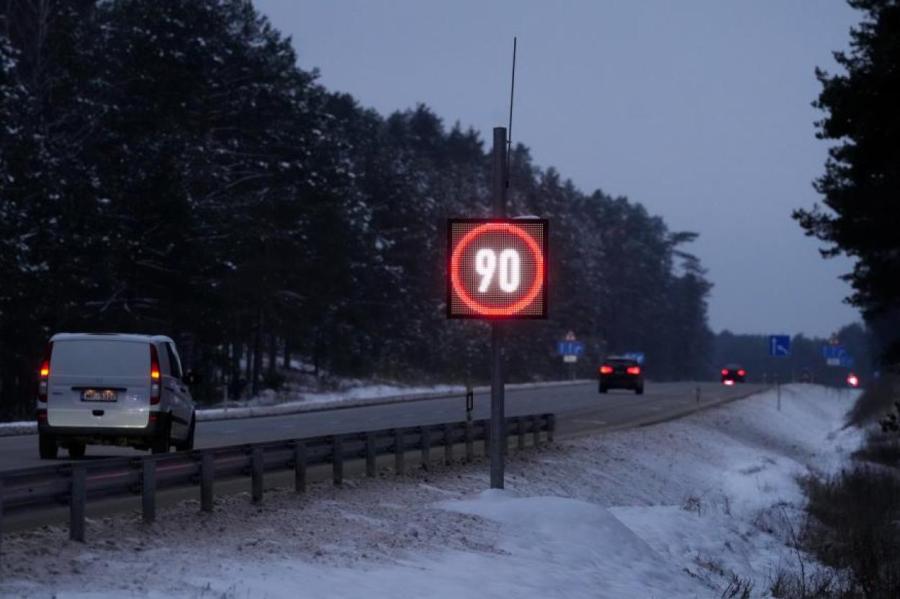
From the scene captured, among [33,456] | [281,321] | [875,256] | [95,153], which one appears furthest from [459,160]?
[33,456]

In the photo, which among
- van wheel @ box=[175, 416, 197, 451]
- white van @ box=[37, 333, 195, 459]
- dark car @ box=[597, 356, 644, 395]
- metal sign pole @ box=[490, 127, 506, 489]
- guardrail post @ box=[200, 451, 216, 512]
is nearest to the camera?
guardrail post @ box=[200, 451, 216, 512]

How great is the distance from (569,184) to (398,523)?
169m

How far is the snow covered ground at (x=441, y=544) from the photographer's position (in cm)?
1298

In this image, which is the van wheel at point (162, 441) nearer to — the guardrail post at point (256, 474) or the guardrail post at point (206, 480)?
the guardrail post at point (256, 474)

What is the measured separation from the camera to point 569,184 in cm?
18562

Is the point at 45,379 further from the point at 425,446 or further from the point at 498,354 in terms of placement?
the point at 498,354

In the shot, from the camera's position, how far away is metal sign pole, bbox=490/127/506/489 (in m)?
21.1

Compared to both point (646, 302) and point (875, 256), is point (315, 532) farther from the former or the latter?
point (646, 302)

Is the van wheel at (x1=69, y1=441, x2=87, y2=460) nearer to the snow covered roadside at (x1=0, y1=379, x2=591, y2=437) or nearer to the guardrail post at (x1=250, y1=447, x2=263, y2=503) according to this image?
the guardrail post at (x1=250, y1=447, x2=263, y2=503)

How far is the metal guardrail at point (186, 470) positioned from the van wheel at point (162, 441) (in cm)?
306

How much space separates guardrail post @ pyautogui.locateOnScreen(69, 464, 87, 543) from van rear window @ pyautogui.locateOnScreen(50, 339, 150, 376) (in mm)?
8853

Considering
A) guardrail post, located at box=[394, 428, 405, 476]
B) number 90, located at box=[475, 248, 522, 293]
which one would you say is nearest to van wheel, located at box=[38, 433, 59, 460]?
guardrail post, located at box=[394, 428, 405, 476]

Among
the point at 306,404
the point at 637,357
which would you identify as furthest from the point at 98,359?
the point at 637,357

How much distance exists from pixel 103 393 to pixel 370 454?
4201mm
